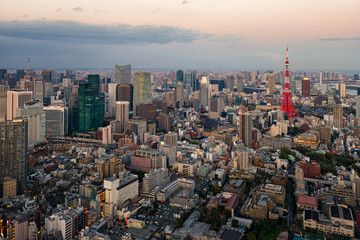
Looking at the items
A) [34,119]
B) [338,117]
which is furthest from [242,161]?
[338,117]

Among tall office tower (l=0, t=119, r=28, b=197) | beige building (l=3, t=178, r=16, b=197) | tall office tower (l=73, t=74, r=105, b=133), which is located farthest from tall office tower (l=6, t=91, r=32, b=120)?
beige building (l=3, t=178, r=16, b=197)

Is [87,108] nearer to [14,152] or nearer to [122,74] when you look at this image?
[14,152]

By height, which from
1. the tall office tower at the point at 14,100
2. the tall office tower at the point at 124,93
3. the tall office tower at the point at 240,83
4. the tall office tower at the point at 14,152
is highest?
the tall office tower at the point at 240,83

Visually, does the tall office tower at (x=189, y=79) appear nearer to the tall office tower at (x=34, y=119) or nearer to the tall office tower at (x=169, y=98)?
the tall office tower at (x=169, y=98)

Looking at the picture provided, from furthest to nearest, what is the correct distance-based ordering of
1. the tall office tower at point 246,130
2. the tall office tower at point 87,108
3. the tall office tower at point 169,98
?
the tall office tower at point 169,98 < the tall office tower at point 87,108 < the tall office tower at point 246,130

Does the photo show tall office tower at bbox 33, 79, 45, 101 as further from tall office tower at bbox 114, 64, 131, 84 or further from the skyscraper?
tall office tower at bbox 114, 64, 131, 84

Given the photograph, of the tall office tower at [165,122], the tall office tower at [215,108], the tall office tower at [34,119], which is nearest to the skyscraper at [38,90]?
the tall office tower at [34,119]

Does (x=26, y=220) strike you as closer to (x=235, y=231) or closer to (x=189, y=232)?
(x=189, y=232)

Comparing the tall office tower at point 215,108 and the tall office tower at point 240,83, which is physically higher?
the tall office tower at point 240,83
